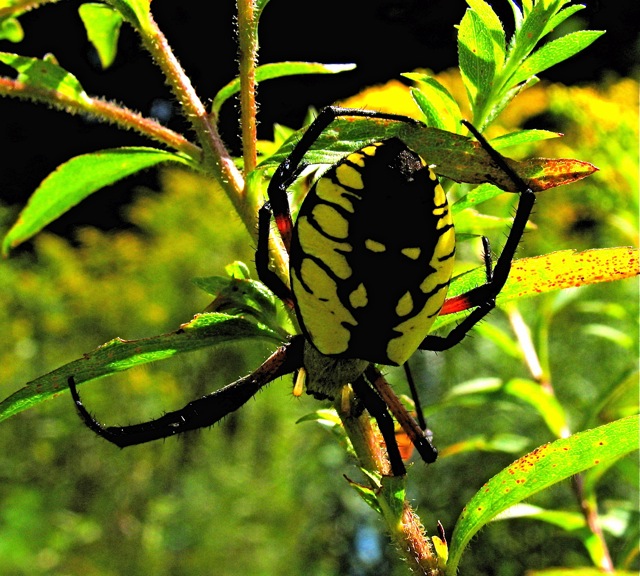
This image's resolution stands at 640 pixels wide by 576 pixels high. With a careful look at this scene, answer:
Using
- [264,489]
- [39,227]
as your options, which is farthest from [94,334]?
[39,227]

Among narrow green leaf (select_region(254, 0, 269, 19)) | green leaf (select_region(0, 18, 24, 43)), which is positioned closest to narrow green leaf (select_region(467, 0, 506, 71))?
narrow green leaf (select_region(254, 0, 269, 19))

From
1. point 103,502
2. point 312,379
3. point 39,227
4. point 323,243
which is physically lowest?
point 103,502

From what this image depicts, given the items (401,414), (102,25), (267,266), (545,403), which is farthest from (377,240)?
(545,403)

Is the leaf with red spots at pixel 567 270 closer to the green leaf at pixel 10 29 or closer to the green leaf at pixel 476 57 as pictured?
the green leaf at pixel 476 57

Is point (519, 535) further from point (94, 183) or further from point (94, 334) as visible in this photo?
point (94, 334)

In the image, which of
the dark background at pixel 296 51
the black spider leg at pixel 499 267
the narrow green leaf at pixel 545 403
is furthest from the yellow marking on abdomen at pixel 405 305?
the dark background at pixel 296 51

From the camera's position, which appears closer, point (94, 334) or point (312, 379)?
point (312, 379)

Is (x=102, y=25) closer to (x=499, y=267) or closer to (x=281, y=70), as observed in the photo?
Result: (x=281, y=70)
